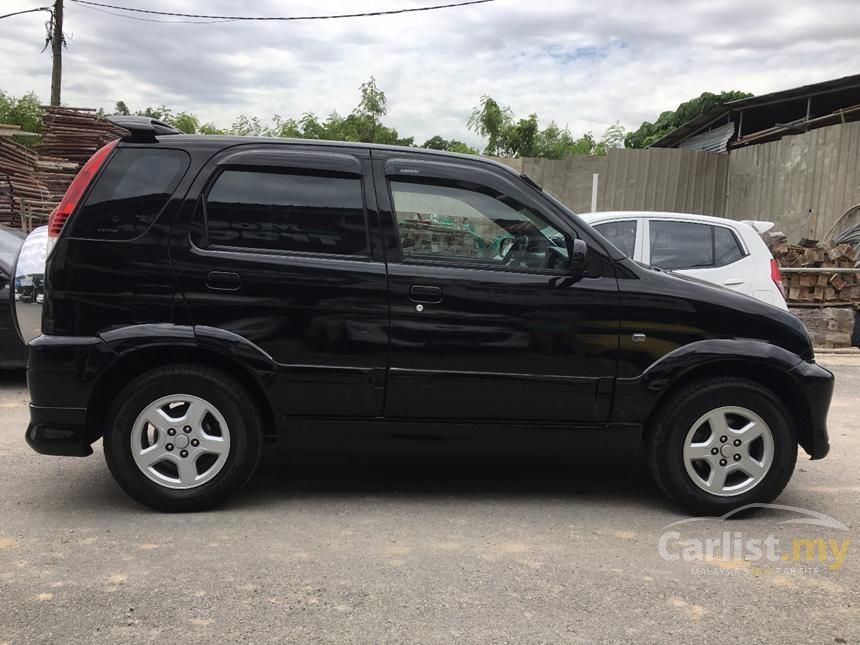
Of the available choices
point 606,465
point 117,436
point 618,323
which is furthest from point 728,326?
point 117,436

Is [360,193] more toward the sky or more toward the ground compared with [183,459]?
more toward the sky

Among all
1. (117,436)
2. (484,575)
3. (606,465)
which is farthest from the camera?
(606,465)

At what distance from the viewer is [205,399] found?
12.4 ft

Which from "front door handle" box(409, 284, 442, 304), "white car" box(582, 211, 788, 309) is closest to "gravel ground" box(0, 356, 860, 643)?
"front door handle" box(409, 284, 442, 304)

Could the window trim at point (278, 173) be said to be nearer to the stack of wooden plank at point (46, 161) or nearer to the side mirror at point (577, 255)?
the side mirror at point (577, 255)

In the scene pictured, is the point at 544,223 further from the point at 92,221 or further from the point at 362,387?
the point at 92,221

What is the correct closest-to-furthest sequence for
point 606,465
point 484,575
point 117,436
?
point 484,575
point 117,436
point 606,465

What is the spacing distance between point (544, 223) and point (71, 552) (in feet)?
9.26

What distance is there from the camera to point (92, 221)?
3789 mm

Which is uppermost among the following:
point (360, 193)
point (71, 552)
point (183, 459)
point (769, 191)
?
point (769, 191)

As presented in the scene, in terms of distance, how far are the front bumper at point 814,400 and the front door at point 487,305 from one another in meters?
1.03

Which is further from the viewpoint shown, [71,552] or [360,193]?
[360,193]

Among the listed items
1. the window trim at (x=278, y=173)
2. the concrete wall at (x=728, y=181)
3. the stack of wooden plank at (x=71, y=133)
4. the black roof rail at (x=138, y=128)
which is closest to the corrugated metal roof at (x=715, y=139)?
the concrete wall at (x=728, y=181)

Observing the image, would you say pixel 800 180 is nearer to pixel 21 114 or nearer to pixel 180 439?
pixel 180 439
